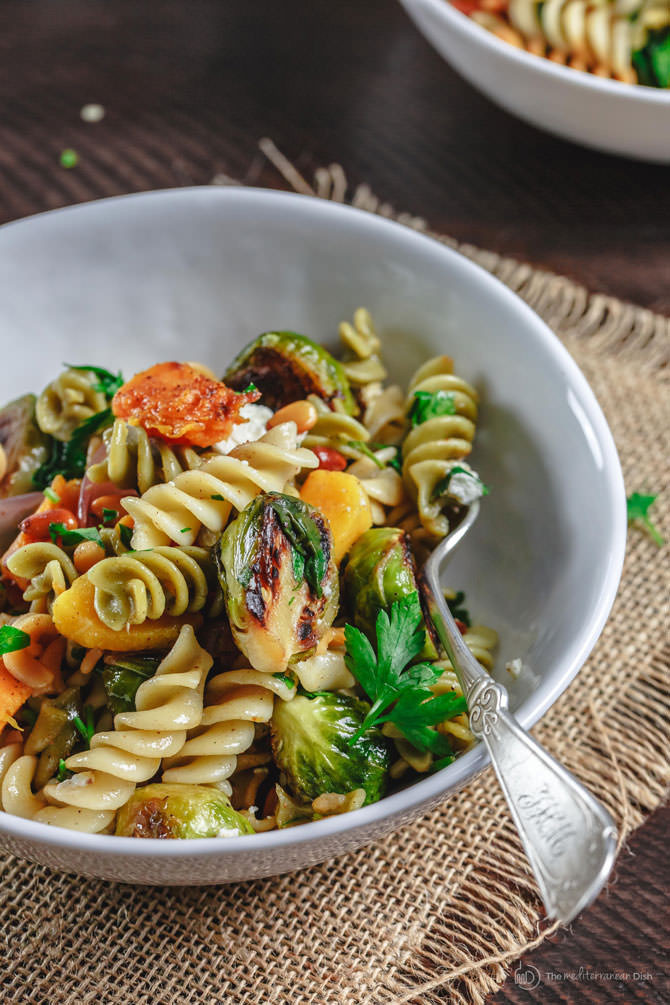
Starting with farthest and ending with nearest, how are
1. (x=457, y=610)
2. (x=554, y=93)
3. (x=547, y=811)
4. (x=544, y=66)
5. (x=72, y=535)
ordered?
(x=554, y=93), (x=544, y=66), (x=457, y=610), (x=72, y=535), (x=547, y=811)

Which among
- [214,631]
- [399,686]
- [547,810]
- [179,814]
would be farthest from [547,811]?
[214,631]

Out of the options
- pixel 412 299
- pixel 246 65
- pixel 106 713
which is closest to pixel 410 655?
pixel 106 713

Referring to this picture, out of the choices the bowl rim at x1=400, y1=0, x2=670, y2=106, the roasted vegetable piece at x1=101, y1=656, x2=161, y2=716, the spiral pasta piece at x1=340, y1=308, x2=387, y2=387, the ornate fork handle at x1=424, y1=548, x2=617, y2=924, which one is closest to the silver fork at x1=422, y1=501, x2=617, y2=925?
the ornate fork handle at x1=424, y1=548, x2=617, y2=924

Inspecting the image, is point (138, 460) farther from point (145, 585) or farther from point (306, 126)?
point (306, 126)

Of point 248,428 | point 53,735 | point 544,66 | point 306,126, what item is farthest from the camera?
point 306,126

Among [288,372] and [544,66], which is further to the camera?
[544,66]

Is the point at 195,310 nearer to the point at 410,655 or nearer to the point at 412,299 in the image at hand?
the point at 412,299
